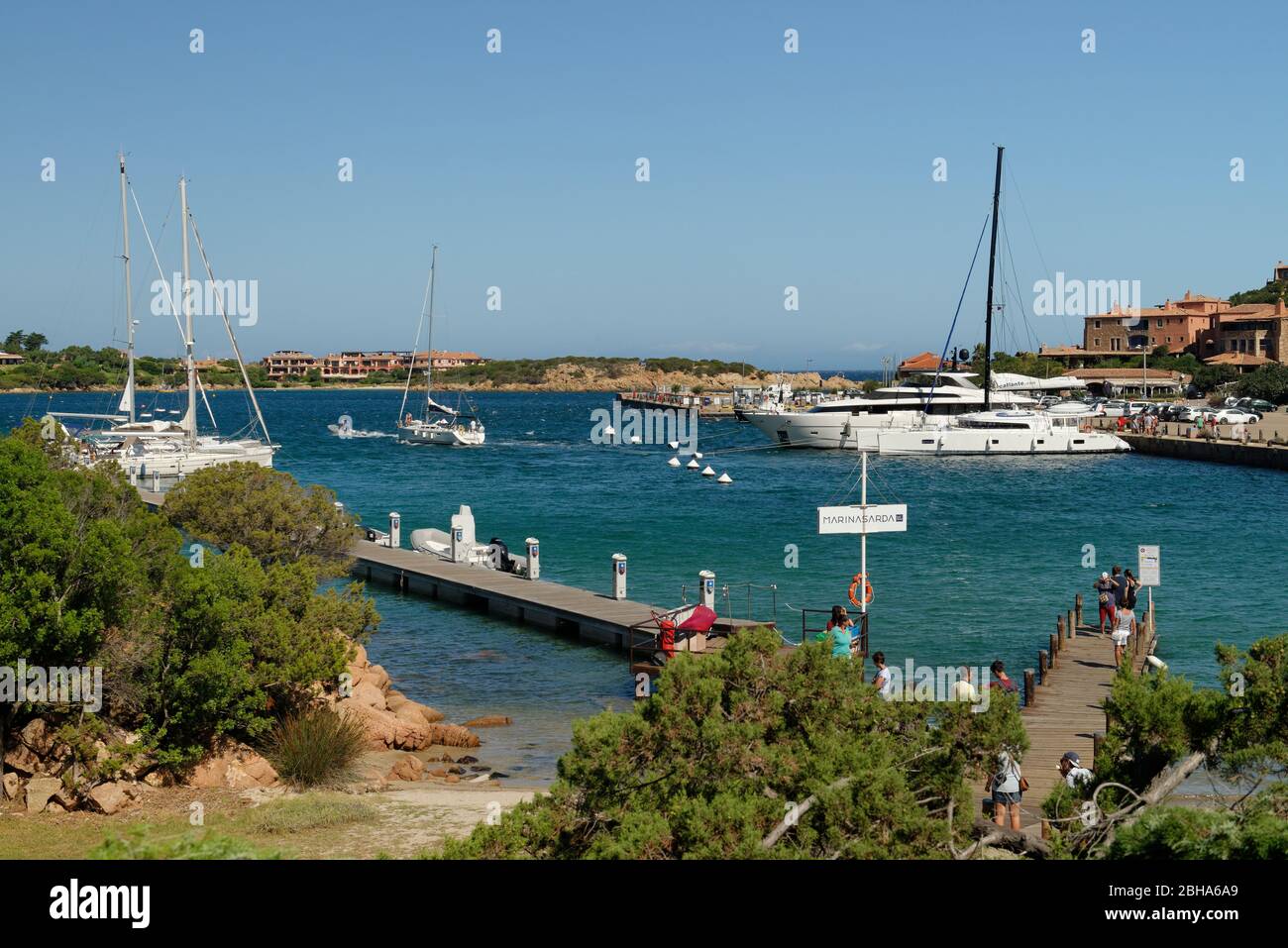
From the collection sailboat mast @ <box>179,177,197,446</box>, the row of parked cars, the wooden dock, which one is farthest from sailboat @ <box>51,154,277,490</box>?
the row of parked cars

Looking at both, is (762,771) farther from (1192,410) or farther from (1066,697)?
(1192,410)

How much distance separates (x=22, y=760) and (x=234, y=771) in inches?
96.5

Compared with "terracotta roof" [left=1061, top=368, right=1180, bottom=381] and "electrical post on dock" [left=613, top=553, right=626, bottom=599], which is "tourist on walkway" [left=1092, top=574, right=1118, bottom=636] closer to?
"electrical post on dock" [left=613, top=553, right=626, bottom=599]

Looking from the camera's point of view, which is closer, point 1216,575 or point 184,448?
point 1216,575

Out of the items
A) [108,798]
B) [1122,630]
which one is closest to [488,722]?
[108,798]

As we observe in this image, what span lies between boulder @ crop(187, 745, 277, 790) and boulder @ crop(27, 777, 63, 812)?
5.11 feet

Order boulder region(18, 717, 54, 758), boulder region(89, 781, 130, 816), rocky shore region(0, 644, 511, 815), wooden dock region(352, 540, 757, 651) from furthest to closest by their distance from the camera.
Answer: wooden dock region(352, 540, 757, 651) → boulder region(18, 717, 54, 758) → rocky shore region(0, 644, 511, 815) → boulder region(89, 781, 130, 816)

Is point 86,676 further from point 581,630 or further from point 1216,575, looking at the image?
point 1216,575

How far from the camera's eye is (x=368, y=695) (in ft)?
62.2

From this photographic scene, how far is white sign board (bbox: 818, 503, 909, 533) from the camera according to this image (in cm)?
1800

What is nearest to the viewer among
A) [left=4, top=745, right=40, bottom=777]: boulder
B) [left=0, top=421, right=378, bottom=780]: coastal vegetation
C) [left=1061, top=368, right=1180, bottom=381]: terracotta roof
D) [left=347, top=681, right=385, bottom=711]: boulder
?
[left=0, top=421, right=378, bottom=780]: coastal vegetation
